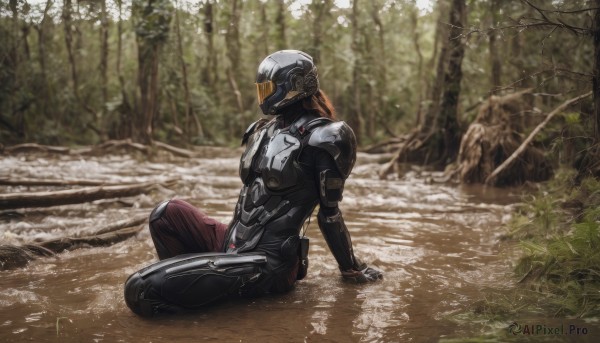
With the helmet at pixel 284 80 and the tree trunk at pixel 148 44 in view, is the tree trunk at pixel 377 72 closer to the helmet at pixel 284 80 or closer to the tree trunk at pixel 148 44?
the tree trunk at pixel 148 44

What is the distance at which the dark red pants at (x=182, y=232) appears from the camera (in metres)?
3.21

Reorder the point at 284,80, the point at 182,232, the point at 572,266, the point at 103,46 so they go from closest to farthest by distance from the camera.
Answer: the point at 572,266
the point at 284,80
the point at 182,232
the point at 103,46

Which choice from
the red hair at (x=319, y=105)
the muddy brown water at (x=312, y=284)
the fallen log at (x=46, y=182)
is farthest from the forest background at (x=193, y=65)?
the red hair at (x=319, y=105)

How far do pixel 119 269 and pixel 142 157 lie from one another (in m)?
9.25

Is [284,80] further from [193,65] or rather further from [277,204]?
[193,65]

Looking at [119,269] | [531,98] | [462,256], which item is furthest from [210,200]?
[531,98]

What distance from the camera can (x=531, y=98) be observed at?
9023 mm

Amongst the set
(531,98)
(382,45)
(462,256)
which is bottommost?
(462,256)

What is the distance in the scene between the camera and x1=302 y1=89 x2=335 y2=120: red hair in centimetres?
324

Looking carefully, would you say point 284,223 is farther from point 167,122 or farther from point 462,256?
point 167,122

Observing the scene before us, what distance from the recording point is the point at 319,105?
10.8 ft

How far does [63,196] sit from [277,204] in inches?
146

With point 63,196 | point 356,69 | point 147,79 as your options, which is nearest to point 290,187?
point 63,196

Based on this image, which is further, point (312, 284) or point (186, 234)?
point (312, 284)
